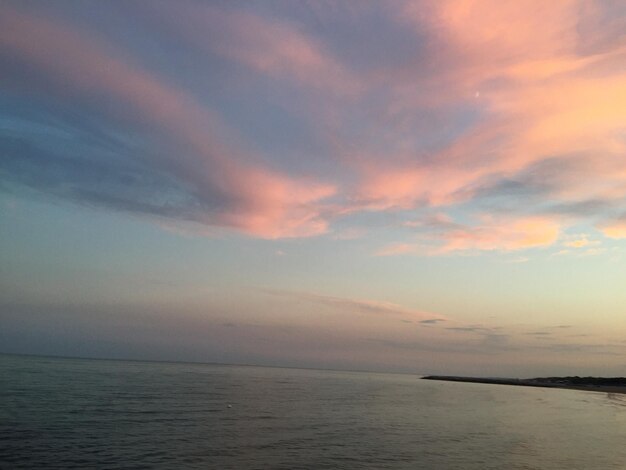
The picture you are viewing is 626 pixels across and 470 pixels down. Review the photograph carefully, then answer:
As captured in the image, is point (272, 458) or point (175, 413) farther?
point (175, 413)

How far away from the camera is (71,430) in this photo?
31281 millimetres

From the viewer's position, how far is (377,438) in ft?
112

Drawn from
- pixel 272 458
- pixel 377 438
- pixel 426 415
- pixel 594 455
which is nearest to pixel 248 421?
pixel 377 438

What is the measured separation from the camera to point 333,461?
25.9 meters

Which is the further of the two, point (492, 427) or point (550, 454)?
point (492, 427)

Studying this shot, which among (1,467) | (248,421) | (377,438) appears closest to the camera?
(1,467)

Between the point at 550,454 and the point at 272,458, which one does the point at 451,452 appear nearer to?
the point at 550,454

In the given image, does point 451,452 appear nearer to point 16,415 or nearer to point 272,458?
point 272,458

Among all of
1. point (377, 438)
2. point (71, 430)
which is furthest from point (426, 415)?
point (71, 430)

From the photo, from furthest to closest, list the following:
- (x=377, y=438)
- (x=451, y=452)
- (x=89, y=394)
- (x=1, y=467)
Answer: (x=89, y=394) → (x=377, y=438) → (x=451, y=452) → (x=1, y=467)

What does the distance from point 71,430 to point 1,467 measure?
10.5 metres

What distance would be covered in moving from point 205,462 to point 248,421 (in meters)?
16.1

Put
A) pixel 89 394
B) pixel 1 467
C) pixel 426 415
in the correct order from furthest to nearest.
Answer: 1. pixel 89 394
2. pixel 426 415
3. pixel 1 467

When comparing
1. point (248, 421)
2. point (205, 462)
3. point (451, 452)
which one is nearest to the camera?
point (205, 462)
